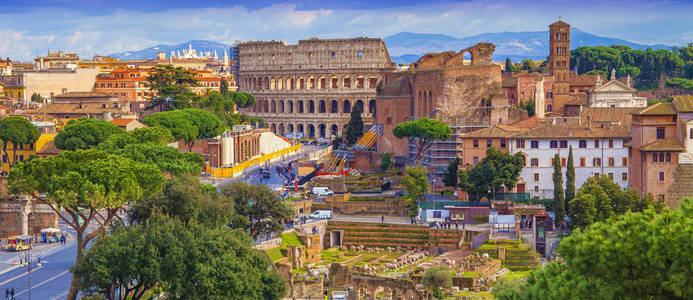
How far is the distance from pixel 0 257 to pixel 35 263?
2.97 m

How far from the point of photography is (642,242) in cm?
1997

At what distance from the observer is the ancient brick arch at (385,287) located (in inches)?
1688

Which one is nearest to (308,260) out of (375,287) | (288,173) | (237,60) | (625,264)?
(375,287)

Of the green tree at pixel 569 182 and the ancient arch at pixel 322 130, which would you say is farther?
the ancient arch at pixel 322 130

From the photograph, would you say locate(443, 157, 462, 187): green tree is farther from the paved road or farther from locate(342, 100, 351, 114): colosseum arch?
locate(342, 100, 351, 114): colosseum arch

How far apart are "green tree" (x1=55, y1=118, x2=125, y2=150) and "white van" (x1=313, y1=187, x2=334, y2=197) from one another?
47.3ft

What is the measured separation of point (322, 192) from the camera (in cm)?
6569

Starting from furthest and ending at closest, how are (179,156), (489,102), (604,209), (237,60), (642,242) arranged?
(237,60)
(489,102)
(179,156)
(604,209)
(642,242)

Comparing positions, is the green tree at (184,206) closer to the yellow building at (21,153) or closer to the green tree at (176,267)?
the green tree at (176,267)

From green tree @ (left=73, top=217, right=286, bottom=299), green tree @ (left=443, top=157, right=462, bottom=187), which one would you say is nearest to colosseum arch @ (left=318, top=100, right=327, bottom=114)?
green tree @ (left=443, top=157, right=462, bottom=187)

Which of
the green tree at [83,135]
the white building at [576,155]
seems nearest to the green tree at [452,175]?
the white building at [576,155]

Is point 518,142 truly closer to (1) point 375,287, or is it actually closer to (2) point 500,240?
(2) point 500,240

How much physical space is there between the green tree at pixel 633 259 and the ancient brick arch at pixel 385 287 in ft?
70.3

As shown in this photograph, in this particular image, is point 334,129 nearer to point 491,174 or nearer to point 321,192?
point 321,192
